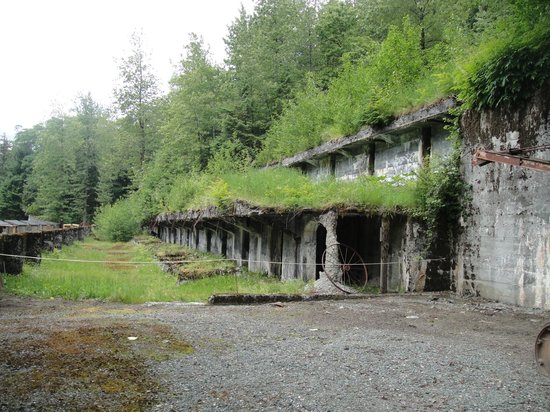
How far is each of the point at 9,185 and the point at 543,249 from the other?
6907 cm

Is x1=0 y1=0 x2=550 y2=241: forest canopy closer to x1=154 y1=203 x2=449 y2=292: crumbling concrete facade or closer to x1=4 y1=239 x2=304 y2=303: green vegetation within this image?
x1=154 y1=203 x2=449 y2=292: crumbling concrete facade

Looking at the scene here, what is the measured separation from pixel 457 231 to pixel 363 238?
395 cm

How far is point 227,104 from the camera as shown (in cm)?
2936

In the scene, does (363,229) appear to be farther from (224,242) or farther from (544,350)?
(544,350)

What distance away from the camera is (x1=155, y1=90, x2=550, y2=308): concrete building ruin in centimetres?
972

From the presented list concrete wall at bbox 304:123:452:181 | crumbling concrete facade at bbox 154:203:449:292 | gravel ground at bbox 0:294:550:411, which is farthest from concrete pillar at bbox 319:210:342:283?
concrete wall at bbox 304:123:452:181

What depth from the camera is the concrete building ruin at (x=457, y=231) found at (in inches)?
383

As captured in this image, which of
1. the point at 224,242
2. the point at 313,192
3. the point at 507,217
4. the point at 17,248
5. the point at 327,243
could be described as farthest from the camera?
the point at 224,242

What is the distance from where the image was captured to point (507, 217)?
409 inches

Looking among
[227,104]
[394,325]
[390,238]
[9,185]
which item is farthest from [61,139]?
[394,325]

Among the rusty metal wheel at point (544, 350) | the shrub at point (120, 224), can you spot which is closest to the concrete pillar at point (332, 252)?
the rusty metal wheel at point (544, 350)

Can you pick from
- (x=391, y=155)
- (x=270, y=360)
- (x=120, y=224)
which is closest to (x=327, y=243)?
(x=391, y=155)

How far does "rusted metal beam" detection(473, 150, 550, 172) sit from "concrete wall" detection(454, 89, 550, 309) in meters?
1.65

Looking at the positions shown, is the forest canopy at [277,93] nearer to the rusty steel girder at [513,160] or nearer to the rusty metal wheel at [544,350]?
the rusty steel girder at [513,160]
